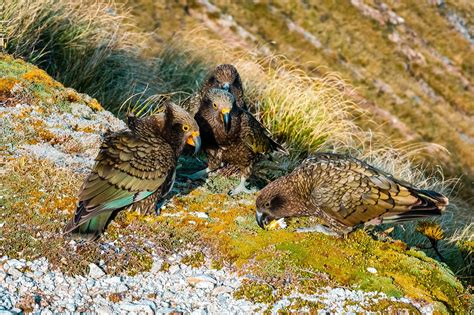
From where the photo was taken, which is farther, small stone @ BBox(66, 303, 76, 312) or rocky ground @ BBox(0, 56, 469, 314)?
rocky ground @ BBox(0, 56, 469, 314)

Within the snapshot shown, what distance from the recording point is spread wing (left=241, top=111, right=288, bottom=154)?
694cm

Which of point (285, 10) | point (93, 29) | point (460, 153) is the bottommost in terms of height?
point (460, 153)

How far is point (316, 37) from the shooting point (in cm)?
3016

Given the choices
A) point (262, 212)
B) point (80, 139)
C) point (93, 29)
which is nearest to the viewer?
point (262, 212)

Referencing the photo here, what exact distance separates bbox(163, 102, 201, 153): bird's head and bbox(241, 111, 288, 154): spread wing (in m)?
1.11

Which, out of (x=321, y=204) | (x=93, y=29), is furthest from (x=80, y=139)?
(x=93, y=29)

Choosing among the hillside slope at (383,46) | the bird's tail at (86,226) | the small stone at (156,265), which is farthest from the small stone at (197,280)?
the hillside slope at (383,46)

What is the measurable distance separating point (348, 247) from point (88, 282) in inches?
82.8

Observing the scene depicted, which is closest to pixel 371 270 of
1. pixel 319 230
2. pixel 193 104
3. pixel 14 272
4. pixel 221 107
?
pixel 319 230

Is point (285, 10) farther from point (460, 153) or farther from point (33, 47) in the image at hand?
point (33, 47)

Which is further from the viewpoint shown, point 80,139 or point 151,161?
point 80,139

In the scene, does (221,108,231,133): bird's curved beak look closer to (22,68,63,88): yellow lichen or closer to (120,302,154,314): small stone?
(22,68,63,88): yellow lichen

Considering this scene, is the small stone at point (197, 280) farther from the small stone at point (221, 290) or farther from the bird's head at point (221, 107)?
the bird's head at point (221, 107)

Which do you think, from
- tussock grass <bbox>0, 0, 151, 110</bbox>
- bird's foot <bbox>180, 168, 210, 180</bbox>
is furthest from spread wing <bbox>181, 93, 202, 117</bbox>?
tussock grass <bbox>0, 0, 151, 110</bbox>
